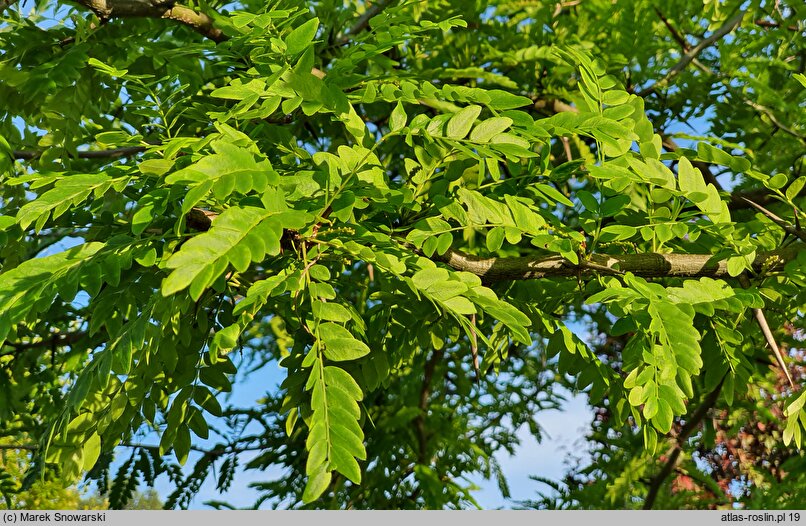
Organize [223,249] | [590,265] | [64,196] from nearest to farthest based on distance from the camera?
[223,249] → [64,196] → [590,265]

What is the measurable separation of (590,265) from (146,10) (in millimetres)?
1077

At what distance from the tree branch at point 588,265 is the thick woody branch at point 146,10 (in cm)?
85

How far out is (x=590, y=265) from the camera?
1202 millimetres

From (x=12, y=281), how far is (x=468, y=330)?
65 cm

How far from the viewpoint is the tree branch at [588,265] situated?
125cm

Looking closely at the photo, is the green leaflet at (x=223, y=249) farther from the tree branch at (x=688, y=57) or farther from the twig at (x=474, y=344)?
the tree branch at (x=688, y=57)

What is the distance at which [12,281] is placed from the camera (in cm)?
108

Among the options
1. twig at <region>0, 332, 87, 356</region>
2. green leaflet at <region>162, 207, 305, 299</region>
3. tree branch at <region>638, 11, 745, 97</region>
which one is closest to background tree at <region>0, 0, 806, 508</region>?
green leaflet at <region>162, 207, 305, 299</region>

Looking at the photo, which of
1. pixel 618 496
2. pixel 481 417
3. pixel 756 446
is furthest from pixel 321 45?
pixel 756 446

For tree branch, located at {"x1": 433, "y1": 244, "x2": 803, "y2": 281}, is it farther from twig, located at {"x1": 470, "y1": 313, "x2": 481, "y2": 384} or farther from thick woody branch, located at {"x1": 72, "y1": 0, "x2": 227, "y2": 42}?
thick woody branch, located at {"x1": 72, "y1": 0, "x2": 227, "y2": 42}

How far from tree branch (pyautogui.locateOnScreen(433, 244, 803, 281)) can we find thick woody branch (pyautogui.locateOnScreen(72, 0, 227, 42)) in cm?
85

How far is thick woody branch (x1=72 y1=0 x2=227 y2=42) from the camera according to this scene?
60.8 inches

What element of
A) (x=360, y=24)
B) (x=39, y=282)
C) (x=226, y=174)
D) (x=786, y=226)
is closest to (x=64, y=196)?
(x=39, y=282)

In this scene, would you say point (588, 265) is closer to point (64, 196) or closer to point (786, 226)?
point (786, 226)
